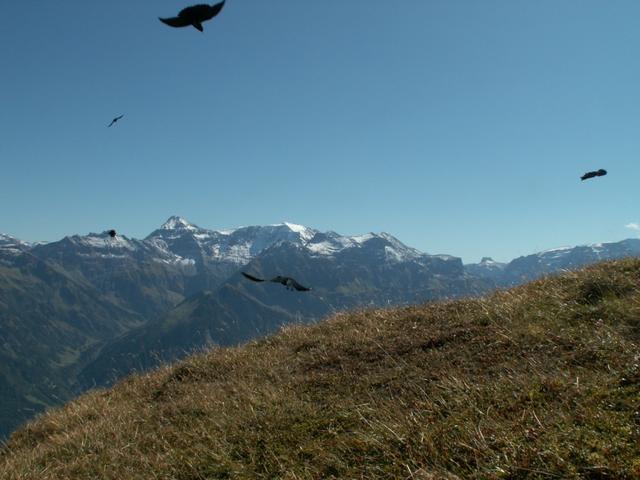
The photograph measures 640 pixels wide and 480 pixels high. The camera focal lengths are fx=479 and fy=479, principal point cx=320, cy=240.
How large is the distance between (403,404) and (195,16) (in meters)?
6.10

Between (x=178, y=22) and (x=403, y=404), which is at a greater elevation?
(x=178, y=22)

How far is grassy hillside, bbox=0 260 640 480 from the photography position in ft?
17.2

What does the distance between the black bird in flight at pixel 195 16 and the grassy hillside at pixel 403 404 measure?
4.68 metres

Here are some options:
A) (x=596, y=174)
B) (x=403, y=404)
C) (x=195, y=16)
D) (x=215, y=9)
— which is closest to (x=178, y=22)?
(x=195, y=16)

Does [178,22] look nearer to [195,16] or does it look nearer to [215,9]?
[195,16]

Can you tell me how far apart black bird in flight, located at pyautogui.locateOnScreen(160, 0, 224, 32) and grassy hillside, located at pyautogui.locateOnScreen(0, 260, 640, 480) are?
15.4ft

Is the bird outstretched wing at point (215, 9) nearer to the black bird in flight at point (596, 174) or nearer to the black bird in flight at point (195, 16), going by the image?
the black bird in flight at point (195, 16)

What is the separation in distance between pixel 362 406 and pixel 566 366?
10.8ft

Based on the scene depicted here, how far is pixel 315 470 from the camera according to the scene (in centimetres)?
604

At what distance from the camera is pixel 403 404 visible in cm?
744

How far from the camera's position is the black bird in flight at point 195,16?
3.68m

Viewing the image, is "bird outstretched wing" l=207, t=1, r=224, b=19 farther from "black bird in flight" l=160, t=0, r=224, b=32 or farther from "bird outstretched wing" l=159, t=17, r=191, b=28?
"bird outstretched wing" l=159, t=17, r=191, b=28

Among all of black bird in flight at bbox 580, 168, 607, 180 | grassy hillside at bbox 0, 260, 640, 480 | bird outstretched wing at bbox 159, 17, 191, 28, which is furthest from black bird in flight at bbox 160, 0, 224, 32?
black bird in flight at bbox 580, 168, 607, 180

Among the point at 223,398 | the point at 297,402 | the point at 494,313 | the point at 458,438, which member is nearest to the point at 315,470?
the point at 458,438
